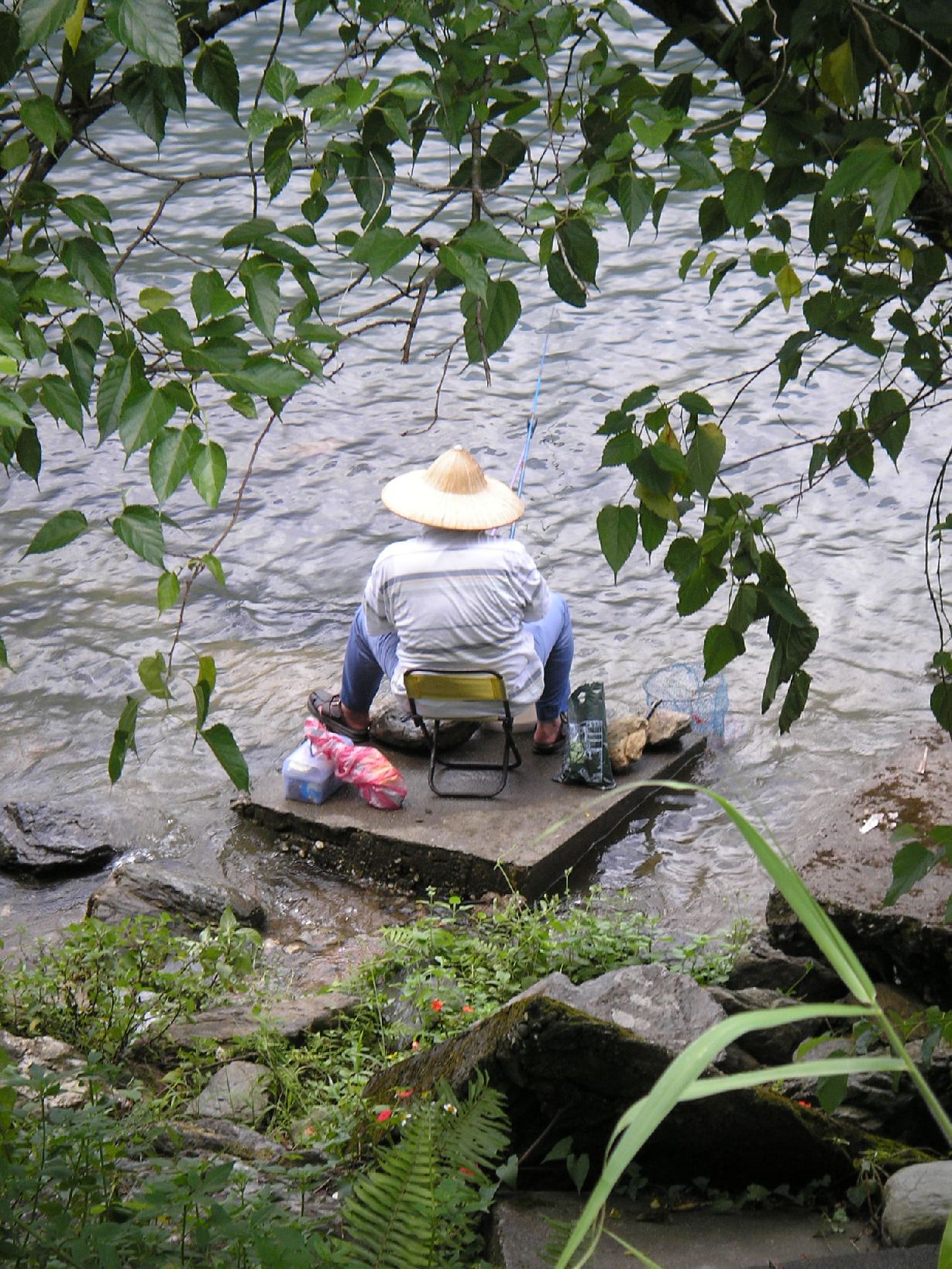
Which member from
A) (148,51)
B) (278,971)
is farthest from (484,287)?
(278,971)

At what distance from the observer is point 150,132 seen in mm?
1973

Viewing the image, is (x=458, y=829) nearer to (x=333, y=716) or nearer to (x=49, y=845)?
(x=333, y=716)

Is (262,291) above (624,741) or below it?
above

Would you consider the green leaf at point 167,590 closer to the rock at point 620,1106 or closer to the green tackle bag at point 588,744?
the rock at point 620,1106

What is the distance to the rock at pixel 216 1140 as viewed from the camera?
273 cm

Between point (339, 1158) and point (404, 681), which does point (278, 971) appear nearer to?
point (404, 681)

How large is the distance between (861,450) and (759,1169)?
4.66 feet

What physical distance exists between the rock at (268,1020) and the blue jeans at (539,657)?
1721 mm

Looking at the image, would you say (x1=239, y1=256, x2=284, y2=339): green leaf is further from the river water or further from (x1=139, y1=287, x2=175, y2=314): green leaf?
the river water

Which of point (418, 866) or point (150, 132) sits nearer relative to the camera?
point (150, 132)

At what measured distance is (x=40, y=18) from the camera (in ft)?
4.87

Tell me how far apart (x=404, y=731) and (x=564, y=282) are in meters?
3.71

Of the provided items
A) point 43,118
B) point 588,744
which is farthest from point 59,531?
point 588,744

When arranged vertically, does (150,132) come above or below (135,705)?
above
